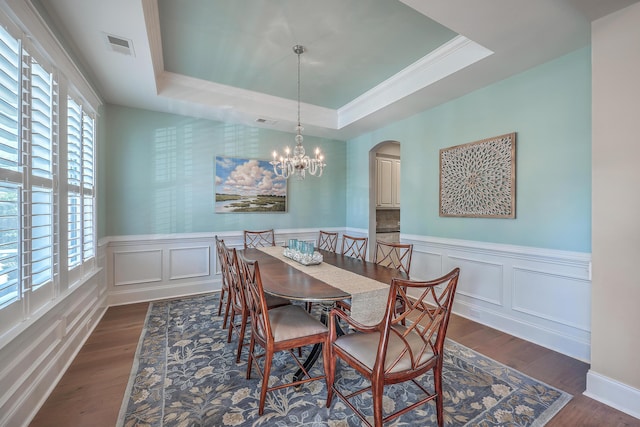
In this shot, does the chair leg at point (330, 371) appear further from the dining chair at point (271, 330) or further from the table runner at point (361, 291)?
the table runner at point (361, 291)

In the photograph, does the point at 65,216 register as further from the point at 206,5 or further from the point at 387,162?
the point at 387,162

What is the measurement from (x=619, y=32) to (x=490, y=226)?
184 centimetres

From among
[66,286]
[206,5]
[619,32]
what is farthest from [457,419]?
[206,5]

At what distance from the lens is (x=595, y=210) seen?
1.97 meters

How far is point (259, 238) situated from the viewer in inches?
181

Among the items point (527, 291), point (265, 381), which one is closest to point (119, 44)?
point (265, 381)

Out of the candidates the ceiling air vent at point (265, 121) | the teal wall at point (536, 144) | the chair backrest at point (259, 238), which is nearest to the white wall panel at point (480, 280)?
the teal wall at point (536, 144)

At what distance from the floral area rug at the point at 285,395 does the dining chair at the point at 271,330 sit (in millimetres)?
136

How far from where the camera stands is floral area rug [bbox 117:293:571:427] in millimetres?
1714

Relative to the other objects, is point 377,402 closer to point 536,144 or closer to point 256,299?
point 256,299

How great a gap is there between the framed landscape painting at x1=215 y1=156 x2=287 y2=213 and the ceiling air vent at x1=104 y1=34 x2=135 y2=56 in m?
1.94

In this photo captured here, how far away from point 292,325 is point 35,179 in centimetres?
190

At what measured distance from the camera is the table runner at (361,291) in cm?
189

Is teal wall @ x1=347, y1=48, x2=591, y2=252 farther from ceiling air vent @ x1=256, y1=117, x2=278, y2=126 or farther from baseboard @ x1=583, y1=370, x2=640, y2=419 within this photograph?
ceiling air vent @ x1=256, y1=117, x2=278, y2=126
